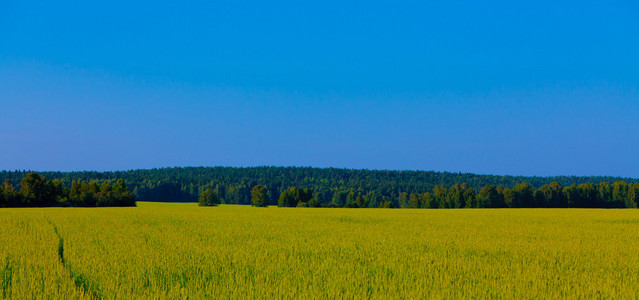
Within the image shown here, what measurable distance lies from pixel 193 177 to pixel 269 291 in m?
184

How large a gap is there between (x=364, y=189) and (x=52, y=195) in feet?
367

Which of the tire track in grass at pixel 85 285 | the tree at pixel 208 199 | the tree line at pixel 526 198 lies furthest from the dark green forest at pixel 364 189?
the tire track in grass at pixel 85 285

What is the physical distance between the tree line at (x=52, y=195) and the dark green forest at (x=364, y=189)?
98.5 inches

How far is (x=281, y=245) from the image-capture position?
15.0 m

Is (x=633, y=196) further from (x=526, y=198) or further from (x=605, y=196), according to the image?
(x=526, y=198)

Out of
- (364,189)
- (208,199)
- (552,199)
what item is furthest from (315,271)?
(364,189)

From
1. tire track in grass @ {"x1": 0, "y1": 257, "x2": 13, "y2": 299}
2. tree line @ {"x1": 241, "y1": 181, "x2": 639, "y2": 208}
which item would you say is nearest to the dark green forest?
tree line @ {"x1": 241, "y1": 181, "x2": 639, "y2": 208}

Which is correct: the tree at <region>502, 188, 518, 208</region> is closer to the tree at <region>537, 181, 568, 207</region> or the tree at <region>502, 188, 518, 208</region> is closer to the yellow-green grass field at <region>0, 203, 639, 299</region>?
the tree at <region>537, 181, 568, 207</region>

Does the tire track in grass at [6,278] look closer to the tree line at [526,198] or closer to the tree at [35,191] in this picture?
the tree at [35,191]

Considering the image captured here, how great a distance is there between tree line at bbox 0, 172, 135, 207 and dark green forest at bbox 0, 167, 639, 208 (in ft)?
8.21

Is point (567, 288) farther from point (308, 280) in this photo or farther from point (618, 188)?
point (618, 188)

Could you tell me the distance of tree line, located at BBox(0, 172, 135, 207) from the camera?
66.9 m

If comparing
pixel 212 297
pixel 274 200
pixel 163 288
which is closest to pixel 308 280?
pixel 212 297

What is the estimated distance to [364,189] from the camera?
16462 centimetres
